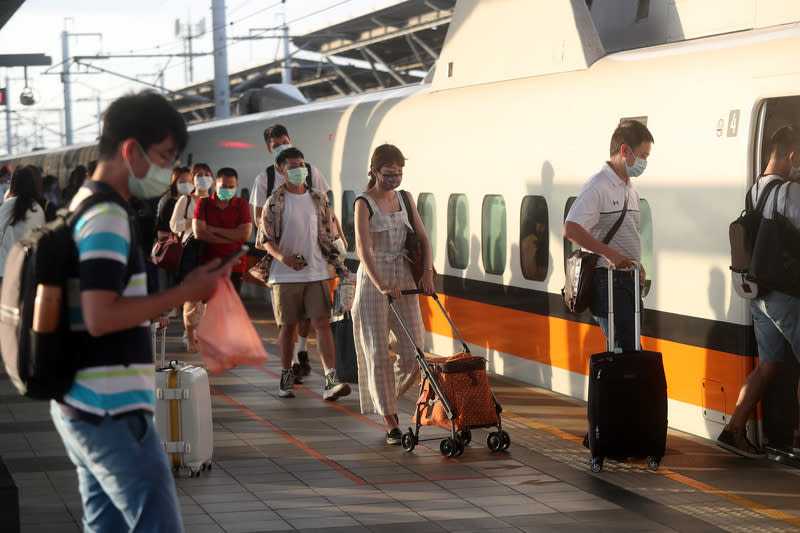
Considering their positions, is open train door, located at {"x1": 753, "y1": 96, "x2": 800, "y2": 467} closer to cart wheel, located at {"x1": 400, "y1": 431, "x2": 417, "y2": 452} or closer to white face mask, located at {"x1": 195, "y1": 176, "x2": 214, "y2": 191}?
cart wheel, located at {"x1": 400, "y1": 431, "x2": 417, "y2": 452}

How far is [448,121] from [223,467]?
497 cm

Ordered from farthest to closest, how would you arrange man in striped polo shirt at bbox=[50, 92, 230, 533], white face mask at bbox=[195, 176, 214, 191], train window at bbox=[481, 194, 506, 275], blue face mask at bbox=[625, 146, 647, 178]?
1. white face mask at bbox=[195, 176, 214, 191]
2. train window at bbox=[481, 194, 506, 275]
3. blue face mask at bbox=[625, 146, 647, 178]
4. man in striped polo shirt at bbox=[50, 92, 230, 533]

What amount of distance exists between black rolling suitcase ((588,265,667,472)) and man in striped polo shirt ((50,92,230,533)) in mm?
3753

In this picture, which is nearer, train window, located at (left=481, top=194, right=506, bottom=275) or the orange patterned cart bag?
the orange patterned cart bag

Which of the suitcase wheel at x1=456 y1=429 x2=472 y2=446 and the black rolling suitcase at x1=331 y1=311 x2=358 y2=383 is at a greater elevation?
the black rolling suitcase at x1=331 y1=311 x2=358 y2=383

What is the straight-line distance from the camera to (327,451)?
→ 24.9ft

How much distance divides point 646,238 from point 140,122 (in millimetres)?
5292

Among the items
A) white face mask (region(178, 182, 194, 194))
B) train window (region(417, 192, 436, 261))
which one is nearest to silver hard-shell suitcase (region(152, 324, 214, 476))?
train window (region(417, 192, 436, 261))

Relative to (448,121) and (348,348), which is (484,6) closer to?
(448,121)

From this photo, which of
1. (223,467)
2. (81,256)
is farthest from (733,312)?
(81,256)

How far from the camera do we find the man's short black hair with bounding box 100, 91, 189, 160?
11.4 feet

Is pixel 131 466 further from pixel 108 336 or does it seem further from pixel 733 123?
pixel 733 123

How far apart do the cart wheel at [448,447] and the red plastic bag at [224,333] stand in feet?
11.9

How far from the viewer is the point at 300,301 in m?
9.41
